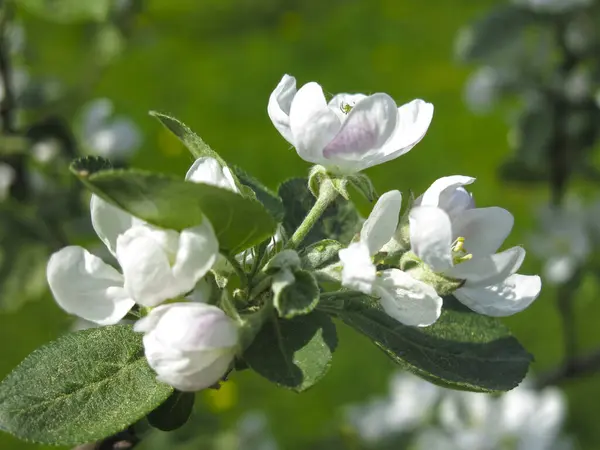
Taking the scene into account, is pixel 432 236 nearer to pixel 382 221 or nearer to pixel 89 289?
pixel 382 221

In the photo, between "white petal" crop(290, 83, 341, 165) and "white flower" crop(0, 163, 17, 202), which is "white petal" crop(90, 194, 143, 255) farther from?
"white flower" crop(0, 163, 17, 202)

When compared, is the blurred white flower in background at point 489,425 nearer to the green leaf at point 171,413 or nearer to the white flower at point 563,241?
the white flower at point 563,241

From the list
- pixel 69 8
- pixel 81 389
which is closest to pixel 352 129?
pixel 81 389

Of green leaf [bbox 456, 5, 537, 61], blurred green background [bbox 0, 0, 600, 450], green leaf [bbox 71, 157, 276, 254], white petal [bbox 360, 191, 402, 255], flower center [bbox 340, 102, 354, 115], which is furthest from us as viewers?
blurred green background [bbox 0, 0, 600, 450]

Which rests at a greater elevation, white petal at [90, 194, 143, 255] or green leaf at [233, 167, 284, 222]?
white petal at [90, 194, 143, 255]

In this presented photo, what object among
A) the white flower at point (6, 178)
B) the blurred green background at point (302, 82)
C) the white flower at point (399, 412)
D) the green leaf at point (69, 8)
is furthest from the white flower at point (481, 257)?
the blurred green background at point (302, 82)

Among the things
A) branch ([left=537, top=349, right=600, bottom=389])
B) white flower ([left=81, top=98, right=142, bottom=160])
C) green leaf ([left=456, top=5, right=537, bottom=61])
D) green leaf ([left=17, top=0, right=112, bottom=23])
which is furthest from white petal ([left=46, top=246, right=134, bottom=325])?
green leaf ([left=456, top=5, right=537, bottom=61])

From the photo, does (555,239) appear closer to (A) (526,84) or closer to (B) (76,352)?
(A) (526,84)
